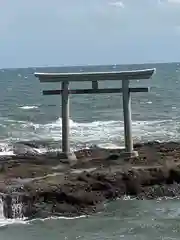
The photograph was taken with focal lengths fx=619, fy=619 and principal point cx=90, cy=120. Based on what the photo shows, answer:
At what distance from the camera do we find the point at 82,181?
19.5 metres

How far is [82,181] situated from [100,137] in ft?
46.6

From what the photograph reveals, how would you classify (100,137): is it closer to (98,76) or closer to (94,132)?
(94,132)

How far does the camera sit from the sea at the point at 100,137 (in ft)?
53.5

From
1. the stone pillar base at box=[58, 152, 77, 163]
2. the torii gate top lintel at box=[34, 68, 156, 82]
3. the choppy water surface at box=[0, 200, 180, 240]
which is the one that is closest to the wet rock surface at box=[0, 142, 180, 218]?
the stone pillar base at box=[58, 152, 77, 163]

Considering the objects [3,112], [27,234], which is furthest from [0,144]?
[3,112]

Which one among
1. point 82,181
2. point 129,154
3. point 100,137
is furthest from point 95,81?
point 100,137

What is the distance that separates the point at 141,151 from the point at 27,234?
9016 millimetres

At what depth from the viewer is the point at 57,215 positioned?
1758 centimetres

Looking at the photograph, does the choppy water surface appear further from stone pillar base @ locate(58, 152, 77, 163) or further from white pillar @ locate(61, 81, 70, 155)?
white pillar @ locate(61, 81, 70, 155)

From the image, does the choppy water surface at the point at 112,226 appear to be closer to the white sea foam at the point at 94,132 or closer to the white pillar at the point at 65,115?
the white pillar at the point at 65,115

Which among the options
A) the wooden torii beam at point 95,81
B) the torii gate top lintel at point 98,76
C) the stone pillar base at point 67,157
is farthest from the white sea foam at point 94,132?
the torii gate top lintel at point 98,76

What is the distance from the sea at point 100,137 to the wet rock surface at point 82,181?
503 millimetres

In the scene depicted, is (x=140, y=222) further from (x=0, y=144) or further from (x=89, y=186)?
(x=0, y=144)

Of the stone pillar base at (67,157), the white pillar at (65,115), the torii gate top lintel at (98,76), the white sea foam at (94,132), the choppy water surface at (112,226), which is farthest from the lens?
the white sea foam at (94,132)
